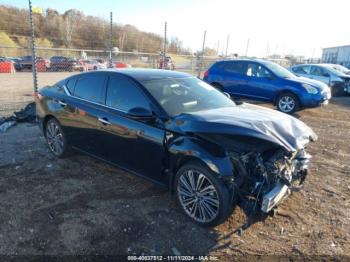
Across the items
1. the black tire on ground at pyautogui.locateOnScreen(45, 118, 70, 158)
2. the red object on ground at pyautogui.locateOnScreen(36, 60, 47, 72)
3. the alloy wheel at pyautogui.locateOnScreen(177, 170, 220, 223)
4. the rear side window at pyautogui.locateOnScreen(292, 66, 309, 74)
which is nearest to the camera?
the alloy wheel at pyautogui.locateOnScreen(177, 170, 220, 223)

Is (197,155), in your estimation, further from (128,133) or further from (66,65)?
(66,65)

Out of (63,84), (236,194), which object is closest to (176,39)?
(63,84)

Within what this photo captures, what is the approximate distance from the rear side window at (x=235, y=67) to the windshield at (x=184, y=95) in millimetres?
6220

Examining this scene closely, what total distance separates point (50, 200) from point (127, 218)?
1.11 metres

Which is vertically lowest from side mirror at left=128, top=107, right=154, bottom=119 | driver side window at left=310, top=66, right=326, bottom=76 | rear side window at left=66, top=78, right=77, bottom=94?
side mirror at left=128, top=107, right=154, bottom=119

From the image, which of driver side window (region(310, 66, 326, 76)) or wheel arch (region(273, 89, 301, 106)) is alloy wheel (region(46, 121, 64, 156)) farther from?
driver side window (region(310, 66, 326, 76))

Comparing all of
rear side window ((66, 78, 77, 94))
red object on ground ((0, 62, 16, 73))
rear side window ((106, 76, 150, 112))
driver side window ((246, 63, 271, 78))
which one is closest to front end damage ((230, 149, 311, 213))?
rear side window ((106, 76, 150, 112))

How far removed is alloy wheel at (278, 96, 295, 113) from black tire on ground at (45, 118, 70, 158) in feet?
23.1

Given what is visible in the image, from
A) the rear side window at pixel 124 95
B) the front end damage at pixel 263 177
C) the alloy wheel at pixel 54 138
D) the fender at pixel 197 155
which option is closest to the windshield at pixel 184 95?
the rear side window at pixel 124 95

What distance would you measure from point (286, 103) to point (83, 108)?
7086 mm

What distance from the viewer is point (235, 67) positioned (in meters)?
10.7

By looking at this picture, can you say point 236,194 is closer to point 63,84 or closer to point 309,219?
point 309,219

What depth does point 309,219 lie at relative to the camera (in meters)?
3.59

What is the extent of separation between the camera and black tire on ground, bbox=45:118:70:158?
199 inches
